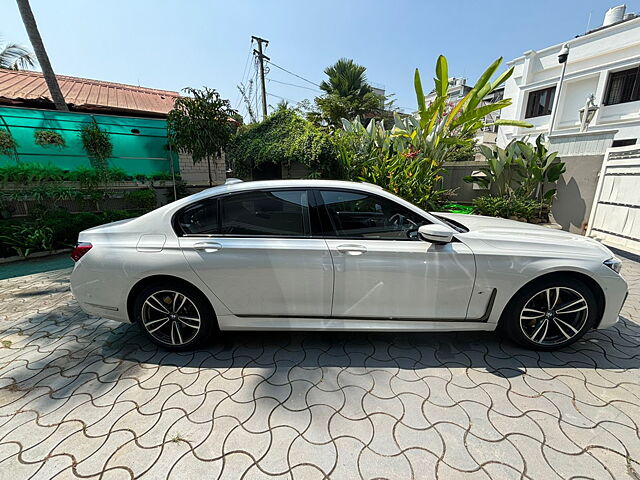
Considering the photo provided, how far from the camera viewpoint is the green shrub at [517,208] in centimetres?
692

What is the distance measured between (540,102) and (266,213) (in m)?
22.4

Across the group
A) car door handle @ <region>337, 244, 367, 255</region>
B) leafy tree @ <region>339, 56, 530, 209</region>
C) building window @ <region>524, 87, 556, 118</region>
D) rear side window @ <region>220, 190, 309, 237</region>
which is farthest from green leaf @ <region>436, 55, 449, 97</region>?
building window @ <region>524, 87, 556, 118</region>

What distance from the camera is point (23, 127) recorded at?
6855 mm

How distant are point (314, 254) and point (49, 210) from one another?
24.3 ft

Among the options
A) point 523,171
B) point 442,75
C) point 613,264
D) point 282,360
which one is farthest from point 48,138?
point 523,171

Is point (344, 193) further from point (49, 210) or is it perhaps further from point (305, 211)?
point (49, 210)

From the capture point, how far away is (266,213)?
249 cm

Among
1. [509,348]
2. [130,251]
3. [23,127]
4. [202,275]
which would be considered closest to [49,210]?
[23,127]

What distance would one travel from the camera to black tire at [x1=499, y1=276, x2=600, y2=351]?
237 centimetres

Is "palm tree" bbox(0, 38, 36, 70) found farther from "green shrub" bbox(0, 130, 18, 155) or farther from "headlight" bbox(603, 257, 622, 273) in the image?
"headlight" bbox(603, 257, 622, 273)

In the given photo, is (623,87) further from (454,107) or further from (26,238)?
(26,238)

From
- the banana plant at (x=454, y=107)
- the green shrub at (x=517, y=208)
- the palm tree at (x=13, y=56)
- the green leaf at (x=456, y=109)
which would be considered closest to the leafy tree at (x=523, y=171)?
the green shrub at (x=517, y=208)

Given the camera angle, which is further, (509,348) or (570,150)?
(570,150)

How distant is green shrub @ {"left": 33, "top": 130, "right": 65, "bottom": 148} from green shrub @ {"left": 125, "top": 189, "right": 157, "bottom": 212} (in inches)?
76.2
